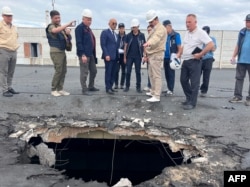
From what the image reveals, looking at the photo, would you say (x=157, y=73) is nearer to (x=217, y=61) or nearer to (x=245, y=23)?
(x=245, y=23)

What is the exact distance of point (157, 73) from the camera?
19.0ft

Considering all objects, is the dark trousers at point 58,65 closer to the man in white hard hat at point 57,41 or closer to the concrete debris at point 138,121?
the man in white hard hat at point 57,41

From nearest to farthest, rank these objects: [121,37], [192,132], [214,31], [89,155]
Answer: [192,132] < [121,37] < [89,155] < [214,31]

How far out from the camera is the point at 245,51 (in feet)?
18.9

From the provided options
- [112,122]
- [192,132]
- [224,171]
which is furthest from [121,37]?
[224,171]

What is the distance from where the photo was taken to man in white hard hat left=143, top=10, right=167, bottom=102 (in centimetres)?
540

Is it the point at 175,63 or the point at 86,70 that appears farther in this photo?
the point at 86,70

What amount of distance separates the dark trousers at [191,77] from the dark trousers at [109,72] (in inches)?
74.1

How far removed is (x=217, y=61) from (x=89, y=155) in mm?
10386

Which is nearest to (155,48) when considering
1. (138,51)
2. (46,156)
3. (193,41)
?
(193,41)

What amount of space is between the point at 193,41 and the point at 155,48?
81 cm

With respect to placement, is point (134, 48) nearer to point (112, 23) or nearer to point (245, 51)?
point (112, 23)

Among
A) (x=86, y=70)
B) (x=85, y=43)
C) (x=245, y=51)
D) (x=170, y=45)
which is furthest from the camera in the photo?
(x=170, y=45)

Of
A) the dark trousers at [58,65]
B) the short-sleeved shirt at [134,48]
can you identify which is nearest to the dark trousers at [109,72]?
the short-sleeved shirt at [134,48]
